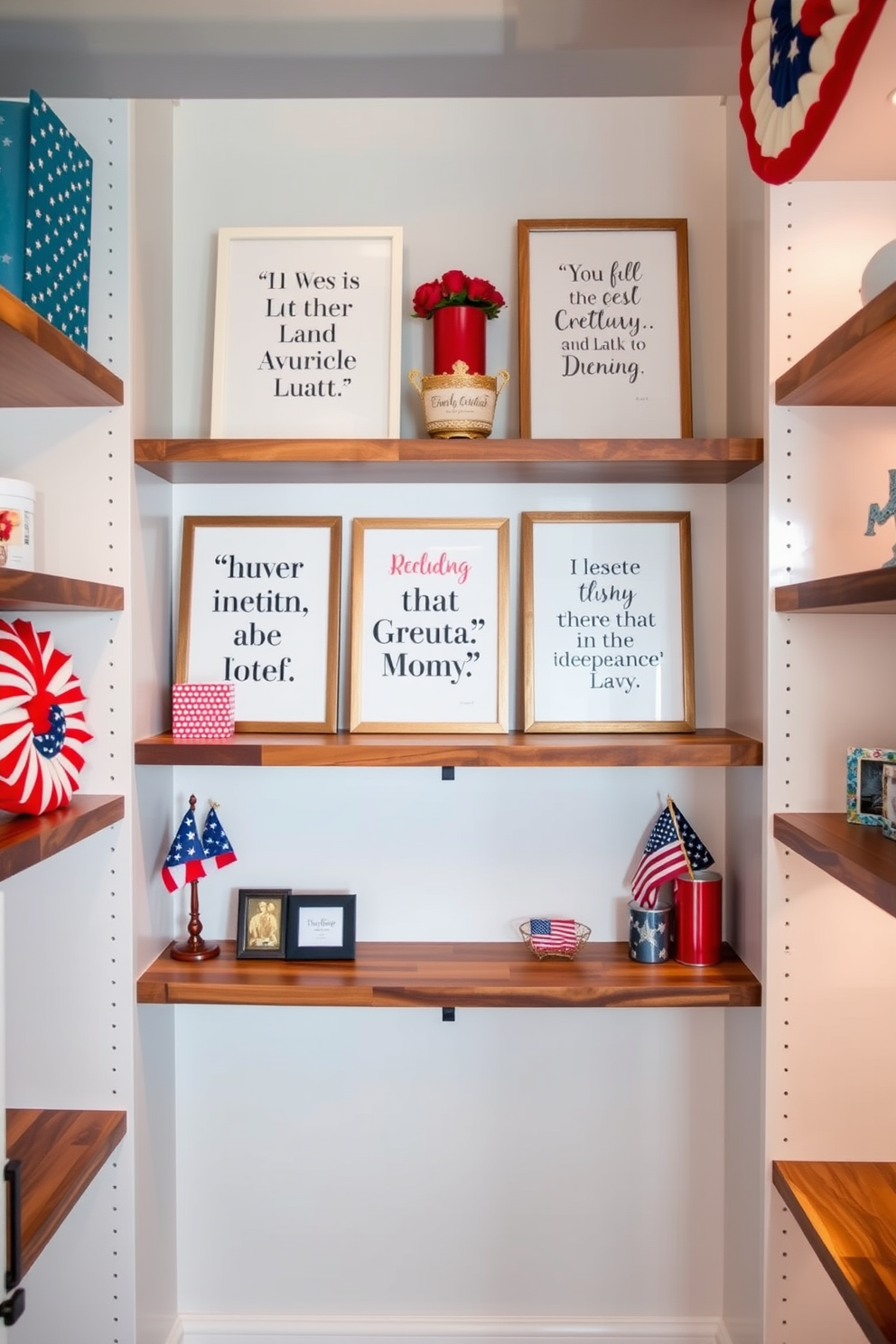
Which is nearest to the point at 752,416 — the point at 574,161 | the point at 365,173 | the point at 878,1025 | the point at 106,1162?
the point at 574,161

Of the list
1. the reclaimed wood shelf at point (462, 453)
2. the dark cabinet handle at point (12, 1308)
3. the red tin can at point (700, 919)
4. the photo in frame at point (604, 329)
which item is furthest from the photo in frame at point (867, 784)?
the dark cabinet handle at point (12, 1308)

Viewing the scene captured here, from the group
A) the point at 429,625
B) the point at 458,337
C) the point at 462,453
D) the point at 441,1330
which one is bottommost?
the point at 441,1330

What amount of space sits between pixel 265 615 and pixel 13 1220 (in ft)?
3.38

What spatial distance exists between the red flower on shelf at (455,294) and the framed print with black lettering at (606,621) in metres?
0.38

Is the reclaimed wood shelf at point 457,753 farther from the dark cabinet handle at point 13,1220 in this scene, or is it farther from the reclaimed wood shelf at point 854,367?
the dark cabinet handle at point 13,1220

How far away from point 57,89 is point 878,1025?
5.90 ft

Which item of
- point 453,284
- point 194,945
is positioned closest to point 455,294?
point 453,284

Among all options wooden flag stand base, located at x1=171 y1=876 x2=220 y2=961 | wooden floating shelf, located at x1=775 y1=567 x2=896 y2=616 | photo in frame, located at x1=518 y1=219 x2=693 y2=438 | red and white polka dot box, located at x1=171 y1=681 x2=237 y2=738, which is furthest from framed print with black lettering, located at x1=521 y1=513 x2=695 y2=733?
wooden flag stand base, located at x1=171 y1=876 x2=220 y2=961

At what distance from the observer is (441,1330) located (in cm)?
192

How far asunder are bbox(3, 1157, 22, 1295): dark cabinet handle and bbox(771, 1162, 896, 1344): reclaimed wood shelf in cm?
96

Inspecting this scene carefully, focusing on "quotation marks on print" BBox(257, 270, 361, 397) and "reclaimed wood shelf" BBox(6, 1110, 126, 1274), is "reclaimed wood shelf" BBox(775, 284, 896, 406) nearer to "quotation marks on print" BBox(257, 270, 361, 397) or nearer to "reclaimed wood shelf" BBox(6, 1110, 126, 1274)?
"quotation marks on print" BBox(257, 270, 361, 397)

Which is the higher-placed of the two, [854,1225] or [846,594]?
[846,594]

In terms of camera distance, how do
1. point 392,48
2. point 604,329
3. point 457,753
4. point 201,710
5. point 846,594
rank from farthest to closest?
point 604,329, point 201,710, point 457,753, point 846,594, point 392,48

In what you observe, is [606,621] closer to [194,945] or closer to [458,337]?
[458,337]
